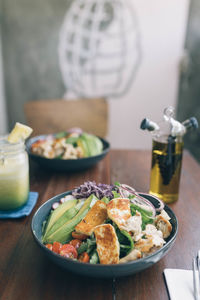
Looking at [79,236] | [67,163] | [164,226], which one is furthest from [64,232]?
[67,163]

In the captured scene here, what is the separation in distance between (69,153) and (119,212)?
71 cm

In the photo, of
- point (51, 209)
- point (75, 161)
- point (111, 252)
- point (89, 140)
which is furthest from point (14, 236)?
point (89, 140)

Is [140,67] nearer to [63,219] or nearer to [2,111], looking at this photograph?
[2,111]

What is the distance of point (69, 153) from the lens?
1.40m

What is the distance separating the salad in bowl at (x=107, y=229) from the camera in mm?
665

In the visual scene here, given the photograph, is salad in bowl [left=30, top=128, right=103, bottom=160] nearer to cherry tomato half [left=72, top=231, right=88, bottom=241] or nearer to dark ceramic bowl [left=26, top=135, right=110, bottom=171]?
dark ceramic bowl [left=26, top=135, right=110, bottom=171]

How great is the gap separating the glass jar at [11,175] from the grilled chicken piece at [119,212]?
400mm

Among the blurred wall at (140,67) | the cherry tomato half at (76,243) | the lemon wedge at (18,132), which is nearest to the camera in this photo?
the cherry tomato half at (76,243)

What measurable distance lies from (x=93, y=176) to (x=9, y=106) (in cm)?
245

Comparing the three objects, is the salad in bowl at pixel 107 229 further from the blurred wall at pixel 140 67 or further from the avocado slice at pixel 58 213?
the blurred wall at pixel 140 67

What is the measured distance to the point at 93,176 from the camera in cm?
132

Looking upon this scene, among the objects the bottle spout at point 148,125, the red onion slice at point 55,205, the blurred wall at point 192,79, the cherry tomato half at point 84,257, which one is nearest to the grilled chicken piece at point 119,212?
the cherry tomato half at point 84,257

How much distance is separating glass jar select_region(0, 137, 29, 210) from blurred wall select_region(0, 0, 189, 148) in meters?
2.50

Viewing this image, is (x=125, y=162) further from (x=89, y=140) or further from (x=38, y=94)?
(x=38, y=94)
